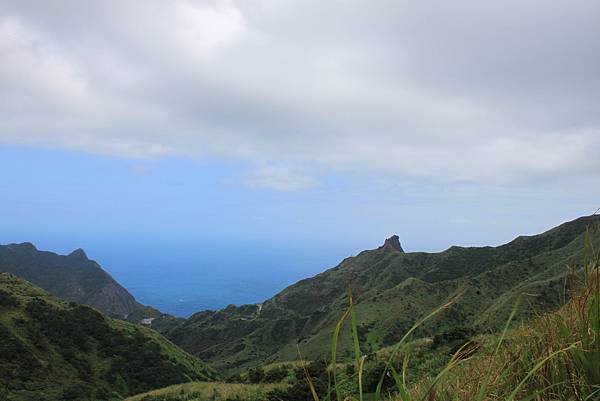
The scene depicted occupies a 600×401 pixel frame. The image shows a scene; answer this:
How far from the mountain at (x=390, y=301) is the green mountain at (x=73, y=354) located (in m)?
21.8

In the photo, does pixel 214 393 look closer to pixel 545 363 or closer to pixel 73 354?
pixel 545 363

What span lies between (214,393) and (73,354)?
42.2 meters

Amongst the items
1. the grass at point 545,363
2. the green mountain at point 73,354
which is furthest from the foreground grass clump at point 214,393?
the green mountain at point 73,354

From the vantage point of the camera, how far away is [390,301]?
295 feet

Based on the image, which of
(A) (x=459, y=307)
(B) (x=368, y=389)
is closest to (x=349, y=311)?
(B) (x=368, y=389)

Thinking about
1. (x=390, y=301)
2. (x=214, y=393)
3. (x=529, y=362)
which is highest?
(x=529, y=362)

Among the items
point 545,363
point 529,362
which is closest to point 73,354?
point 529,362

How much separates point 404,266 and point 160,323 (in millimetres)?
106639

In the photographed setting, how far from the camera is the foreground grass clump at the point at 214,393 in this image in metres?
19.9

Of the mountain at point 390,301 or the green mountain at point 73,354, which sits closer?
the green mountain at point 73,354

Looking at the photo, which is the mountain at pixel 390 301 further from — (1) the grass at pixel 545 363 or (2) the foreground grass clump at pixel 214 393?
(1) the grass at pixel 545 363

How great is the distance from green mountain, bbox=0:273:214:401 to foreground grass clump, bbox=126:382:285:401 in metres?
21.9

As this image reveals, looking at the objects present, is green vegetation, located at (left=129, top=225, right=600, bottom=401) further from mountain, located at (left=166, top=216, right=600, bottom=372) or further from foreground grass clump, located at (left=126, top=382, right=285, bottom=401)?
mountain, located at (left=166, top=216, right=600, bottom=372)

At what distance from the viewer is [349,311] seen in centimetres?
243
